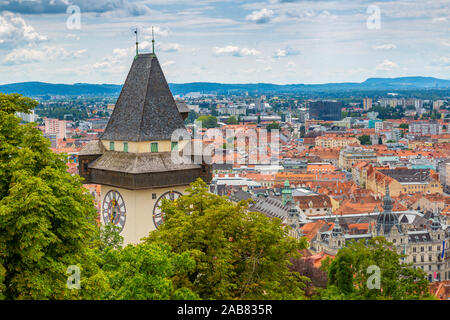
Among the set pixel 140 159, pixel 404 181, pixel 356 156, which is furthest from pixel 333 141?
pixel 140 159

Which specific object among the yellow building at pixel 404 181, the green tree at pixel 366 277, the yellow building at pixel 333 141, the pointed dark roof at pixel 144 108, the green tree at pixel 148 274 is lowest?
the yellow building at pixel 404 181

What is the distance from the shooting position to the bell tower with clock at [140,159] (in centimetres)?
2230

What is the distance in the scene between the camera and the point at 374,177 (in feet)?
410

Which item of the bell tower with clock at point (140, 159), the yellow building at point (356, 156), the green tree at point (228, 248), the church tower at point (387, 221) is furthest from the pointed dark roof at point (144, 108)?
the yellow building at point (356, 156)

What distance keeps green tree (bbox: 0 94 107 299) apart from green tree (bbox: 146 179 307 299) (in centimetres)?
307

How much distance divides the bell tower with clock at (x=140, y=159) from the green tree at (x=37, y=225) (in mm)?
6443

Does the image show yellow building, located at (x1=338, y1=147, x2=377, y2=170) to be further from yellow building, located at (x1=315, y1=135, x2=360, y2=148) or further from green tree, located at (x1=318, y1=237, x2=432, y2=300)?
green tree, located at (x1=318, y1=237, x2=432, y2=300)

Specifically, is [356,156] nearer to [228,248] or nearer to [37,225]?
[228,248]

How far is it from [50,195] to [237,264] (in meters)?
6.54

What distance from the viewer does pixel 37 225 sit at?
13.3m

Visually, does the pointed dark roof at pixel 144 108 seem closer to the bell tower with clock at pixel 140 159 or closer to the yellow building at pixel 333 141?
the bell tower with clock at pixel 140 159

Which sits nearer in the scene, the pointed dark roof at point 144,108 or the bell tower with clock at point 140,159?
the bell tower with clock at point 140,159

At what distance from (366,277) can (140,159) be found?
951 centimetres

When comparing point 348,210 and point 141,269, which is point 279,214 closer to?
point 348,210
